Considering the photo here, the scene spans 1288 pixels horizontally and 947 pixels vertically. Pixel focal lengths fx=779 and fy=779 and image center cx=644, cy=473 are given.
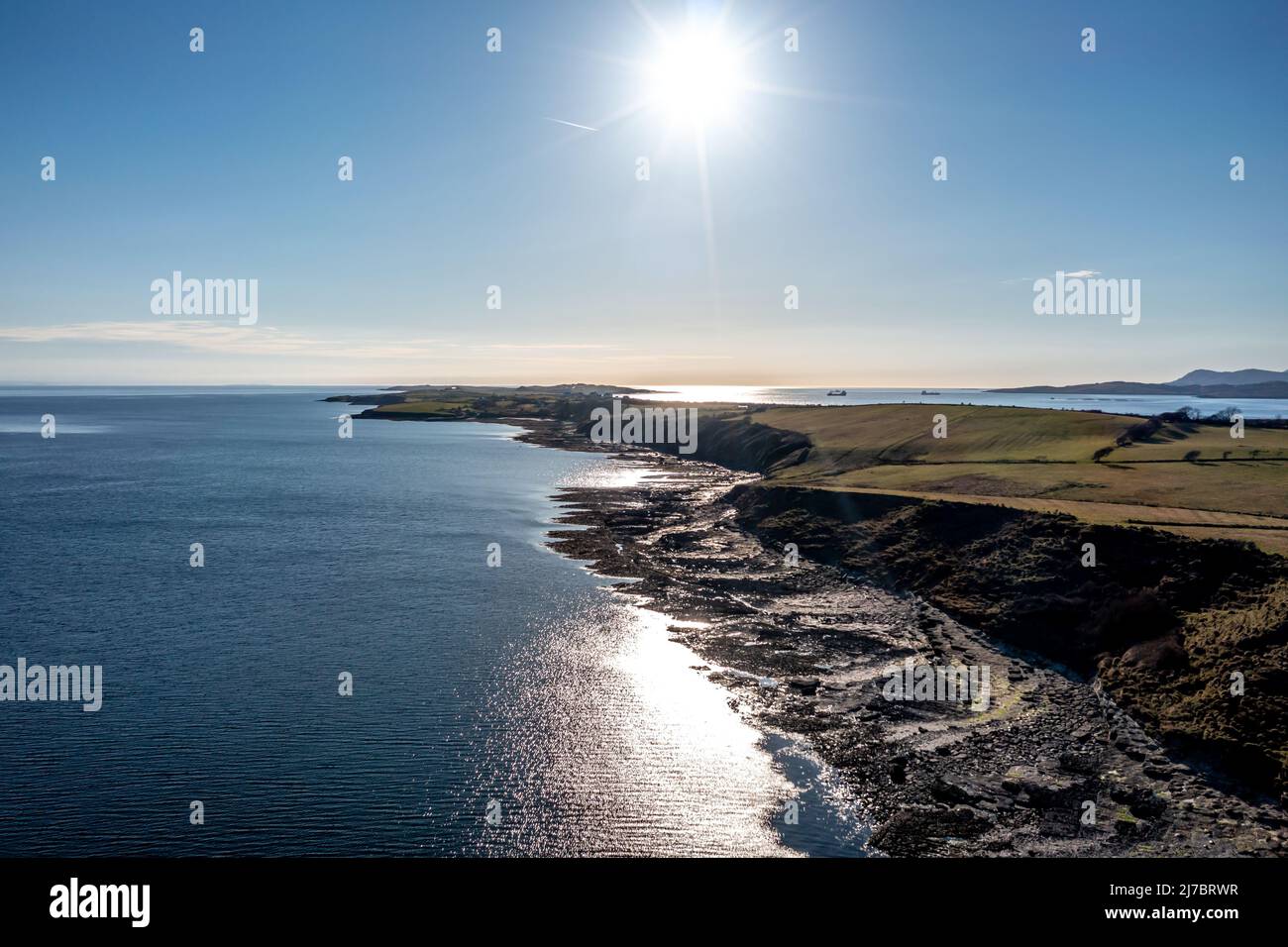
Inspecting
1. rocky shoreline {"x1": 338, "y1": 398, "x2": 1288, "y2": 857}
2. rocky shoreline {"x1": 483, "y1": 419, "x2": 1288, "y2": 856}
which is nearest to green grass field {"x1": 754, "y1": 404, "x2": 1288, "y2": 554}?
rocky shoreline {"x1": 338, "y1": 398, "x2": 1288, "y2": 857}

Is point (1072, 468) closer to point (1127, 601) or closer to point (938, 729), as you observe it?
point (1127, 601)

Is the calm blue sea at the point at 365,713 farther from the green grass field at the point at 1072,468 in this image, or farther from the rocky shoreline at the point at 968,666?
the green grass field at the point at 1072,468

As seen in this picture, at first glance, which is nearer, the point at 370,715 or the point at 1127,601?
the point at 370,715

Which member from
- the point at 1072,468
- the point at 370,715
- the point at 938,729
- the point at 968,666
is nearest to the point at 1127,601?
the point at 968,666

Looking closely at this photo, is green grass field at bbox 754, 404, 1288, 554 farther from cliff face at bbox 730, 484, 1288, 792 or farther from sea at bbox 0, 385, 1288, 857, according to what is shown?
sea at bbox 0, 385, 1288, 857

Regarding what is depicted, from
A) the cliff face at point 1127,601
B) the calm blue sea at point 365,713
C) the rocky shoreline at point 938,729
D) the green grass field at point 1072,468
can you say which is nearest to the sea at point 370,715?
the calm blue sea at point 365,713
